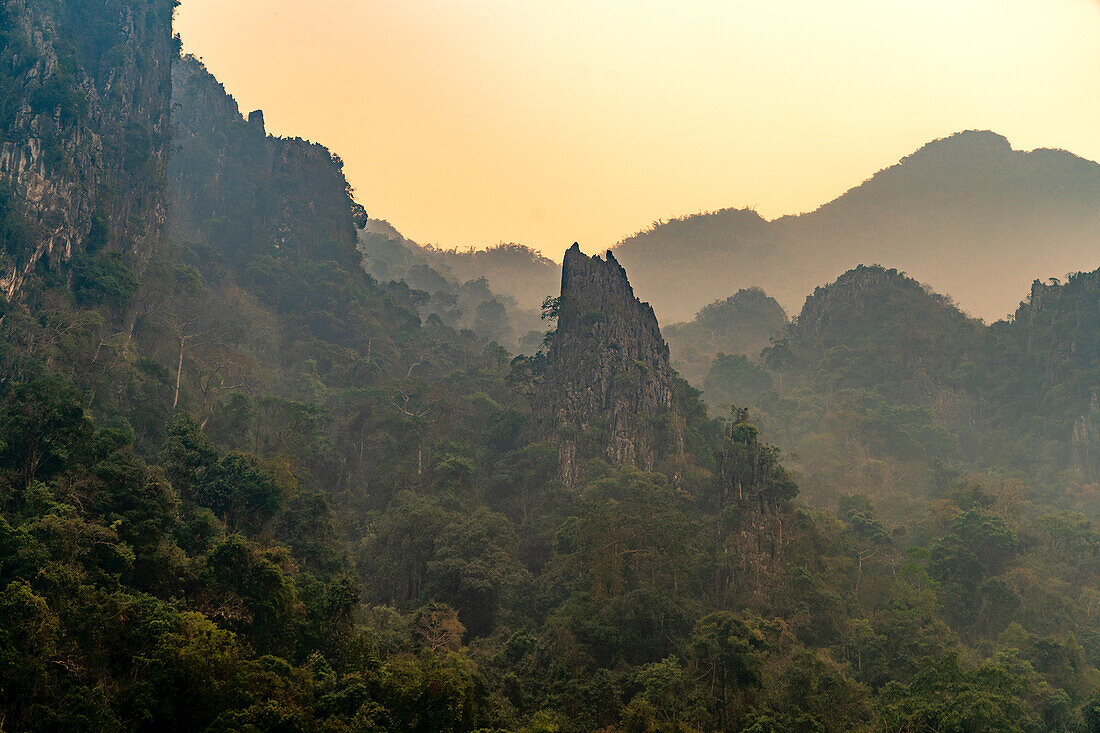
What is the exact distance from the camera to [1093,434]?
45156 millimetres

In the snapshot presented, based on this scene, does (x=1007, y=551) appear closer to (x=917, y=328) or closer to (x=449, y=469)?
(x=449, y=469)

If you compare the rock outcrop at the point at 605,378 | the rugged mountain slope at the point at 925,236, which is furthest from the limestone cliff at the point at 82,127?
the rugged mountain slope at the point at 925,236

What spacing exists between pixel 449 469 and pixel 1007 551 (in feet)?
70.6

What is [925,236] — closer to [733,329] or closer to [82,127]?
[733,329]

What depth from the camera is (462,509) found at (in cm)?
3462

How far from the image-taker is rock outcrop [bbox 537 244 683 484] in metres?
38.8

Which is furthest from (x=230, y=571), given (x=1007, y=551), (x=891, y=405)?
(x=891, y=405)

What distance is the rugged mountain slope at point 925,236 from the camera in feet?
279

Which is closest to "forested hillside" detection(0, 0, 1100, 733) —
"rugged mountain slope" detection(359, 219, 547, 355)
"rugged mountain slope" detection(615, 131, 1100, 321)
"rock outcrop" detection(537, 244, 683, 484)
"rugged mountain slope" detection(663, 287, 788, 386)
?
"rock outcrop" detection(537, 244, 683, 484)

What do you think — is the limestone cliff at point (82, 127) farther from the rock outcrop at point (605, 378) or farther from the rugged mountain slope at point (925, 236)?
the rugged mountain slope at point (925, 236)

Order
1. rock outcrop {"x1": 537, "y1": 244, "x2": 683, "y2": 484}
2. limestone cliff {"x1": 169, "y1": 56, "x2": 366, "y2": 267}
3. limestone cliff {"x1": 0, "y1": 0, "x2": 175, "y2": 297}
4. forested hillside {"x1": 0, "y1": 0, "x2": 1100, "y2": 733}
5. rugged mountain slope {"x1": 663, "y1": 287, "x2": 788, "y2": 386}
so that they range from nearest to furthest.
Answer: forested hillside {"x1": 0, "y1": 0, "x2": 1100, "y2": 733}
limestone cliff {"x1": 0, "y1": 0, "x2": 175, "y2": 297}
rock outcrop {"x1": 537, "y1": 244, "x2": 683, "y2": 484}
limestone cliff {"x1": 169, "y1": 56, "x2": 366, "y2": 267}
rugged mountain slope {"x1": 663, "y1": 287, "x2": 788, "y2": 386}

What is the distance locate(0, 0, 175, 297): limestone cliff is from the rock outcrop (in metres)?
20.1

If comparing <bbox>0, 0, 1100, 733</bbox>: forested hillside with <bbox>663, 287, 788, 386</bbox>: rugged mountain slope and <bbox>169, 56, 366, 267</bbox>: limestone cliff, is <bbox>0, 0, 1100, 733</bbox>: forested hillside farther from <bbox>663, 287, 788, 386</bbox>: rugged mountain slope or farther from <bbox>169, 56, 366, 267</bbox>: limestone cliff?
<bbox>663, 287, 788, 386</bbox>: rugged mountain slope

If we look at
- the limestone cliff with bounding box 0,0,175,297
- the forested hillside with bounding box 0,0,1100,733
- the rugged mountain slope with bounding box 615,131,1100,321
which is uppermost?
the rugged mountain slope with bounding box 615,131,1100,321
